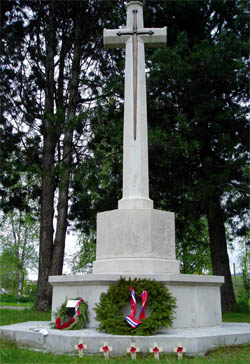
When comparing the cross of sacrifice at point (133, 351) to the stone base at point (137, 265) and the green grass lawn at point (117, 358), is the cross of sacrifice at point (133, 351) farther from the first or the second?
the stone base at point (137, 265)

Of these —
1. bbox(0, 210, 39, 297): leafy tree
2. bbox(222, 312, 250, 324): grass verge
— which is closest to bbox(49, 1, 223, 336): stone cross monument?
bbox(222, 312, 250, 324): grass verge

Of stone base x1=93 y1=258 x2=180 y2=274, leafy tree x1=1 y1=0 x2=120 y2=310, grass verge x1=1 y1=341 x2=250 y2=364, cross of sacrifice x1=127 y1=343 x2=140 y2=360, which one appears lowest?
grass verge x1=1 y1=341 x2=250 y2=364

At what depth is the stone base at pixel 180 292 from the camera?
19.6 feet

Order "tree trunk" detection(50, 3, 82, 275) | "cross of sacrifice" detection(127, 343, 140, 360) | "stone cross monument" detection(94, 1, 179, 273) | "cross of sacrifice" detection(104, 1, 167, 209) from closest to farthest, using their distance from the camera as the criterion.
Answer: "cross of sacrifice" detection(127, 343, 140, 360)
"stone cross monument" detection(94, 1, 179, 273)
"cross of sacrifice" detection(104, 1, 167, 209)
"tree trunk" detection(50, 3, 82, 275)

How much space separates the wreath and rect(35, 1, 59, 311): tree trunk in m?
5.40

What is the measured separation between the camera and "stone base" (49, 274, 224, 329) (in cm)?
597

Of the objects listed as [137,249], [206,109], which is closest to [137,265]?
[137,249]

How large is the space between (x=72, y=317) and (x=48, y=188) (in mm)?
6698

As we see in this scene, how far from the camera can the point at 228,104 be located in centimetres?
1145

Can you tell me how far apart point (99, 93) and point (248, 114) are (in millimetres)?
4768

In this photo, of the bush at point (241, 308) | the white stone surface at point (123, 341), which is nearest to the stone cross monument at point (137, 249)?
the white stone surface at point (123, 341)

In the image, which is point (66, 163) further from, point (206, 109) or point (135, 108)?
point (135, 108)

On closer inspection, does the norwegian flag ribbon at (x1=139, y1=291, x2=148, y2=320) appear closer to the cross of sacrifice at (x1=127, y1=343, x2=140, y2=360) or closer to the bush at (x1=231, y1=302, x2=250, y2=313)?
the cross of sacrifice at (x1=127, y1=343, x2=140, y2=360)

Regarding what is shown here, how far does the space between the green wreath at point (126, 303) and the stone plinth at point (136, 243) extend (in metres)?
0.58
